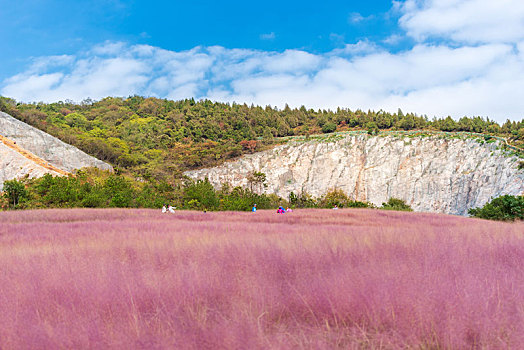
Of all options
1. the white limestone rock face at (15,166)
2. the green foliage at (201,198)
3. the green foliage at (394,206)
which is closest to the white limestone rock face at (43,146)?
the white limestone rock face at (15,166)

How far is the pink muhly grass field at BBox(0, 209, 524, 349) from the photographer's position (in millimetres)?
1849

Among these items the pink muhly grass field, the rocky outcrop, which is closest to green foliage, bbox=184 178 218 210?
the pink muhly grass field

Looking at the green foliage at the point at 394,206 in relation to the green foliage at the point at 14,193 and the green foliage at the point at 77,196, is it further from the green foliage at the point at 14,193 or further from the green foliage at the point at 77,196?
the green foliage at the point at 14,193

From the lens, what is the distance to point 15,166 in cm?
3312

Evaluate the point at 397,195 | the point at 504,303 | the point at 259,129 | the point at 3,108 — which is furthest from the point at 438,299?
the point at 259,129

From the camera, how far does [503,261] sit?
11.8 feet

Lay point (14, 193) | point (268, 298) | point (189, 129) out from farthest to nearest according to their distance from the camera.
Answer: point (189, 129) → point (14, 193) → point (268, 298)

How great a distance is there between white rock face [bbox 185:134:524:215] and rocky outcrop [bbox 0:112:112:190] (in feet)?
59.3

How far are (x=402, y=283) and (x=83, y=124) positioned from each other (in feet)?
259

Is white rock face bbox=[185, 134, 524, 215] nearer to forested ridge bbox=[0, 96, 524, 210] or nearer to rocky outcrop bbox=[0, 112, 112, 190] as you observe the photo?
forested ridge bbox=[0, 96, 524, 210]

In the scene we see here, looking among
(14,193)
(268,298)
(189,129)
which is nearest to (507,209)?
(268,298)

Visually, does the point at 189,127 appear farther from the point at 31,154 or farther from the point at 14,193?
the point at 14,193

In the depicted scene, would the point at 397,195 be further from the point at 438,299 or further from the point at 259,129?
the point at 438,299

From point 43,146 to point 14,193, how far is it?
26097 millimetres
